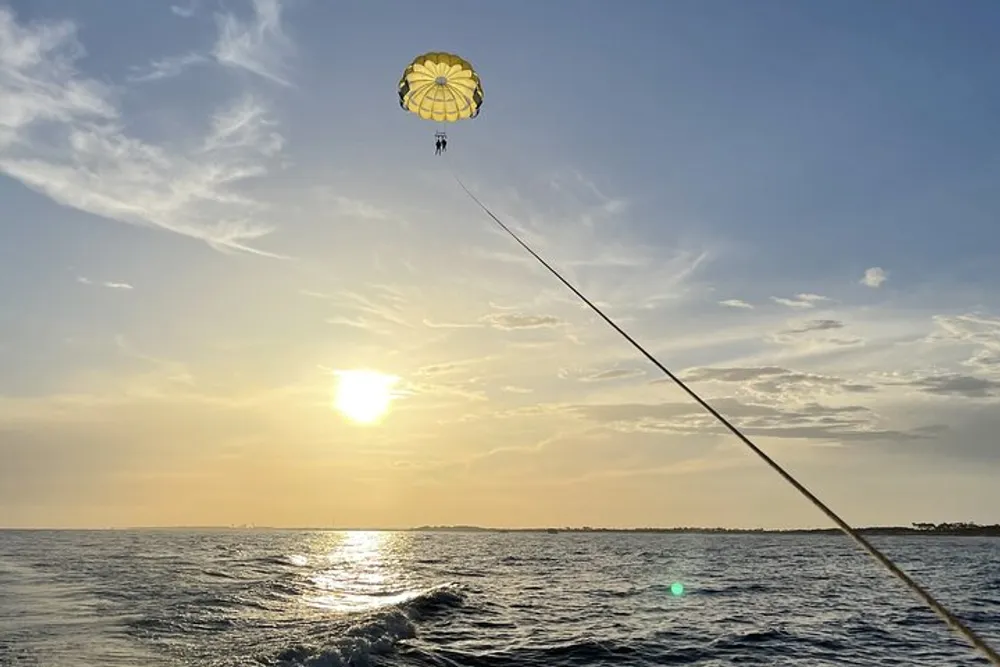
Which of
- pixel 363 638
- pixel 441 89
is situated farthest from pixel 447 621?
pixel 441 89

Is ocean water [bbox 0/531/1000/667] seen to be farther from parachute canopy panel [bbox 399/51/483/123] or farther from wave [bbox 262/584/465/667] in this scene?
parachute canopy panel [bbox 399/51/483/123]

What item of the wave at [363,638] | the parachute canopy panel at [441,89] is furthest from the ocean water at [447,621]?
the parachute canopy panel at [441,89]

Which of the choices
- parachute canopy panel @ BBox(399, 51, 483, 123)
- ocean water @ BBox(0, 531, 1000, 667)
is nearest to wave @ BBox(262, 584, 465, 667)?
ocean water @ BBox(0, 531, 1000, 667)

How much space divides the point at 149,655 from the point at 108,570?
26.7 metres

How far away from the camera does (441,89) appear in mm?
26328

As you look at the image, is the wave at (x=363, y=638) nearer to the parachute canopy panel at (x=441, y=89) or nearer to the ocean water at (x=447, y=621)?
the ocean water at (x=447, y=621)

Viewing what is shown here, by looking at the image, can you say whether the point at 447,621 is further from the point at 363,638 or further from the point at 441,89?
the point at 441,89

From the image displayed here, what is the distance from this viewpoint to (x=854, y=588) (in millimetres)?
43594

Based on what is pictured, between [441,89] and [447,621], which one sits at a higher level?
[441,89]

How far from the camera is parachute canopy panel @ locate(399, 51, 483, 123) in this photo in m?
25.0

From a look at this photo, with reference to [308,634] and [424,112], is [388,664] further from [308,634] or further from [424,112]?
[424,112]

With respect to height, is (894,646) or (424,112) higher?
(424,112)

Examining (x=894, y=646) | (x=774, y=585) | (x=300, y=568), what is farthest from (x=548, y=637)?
(x=300, y=568)

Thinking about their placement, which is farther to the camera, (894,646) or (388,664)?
(894,646)
